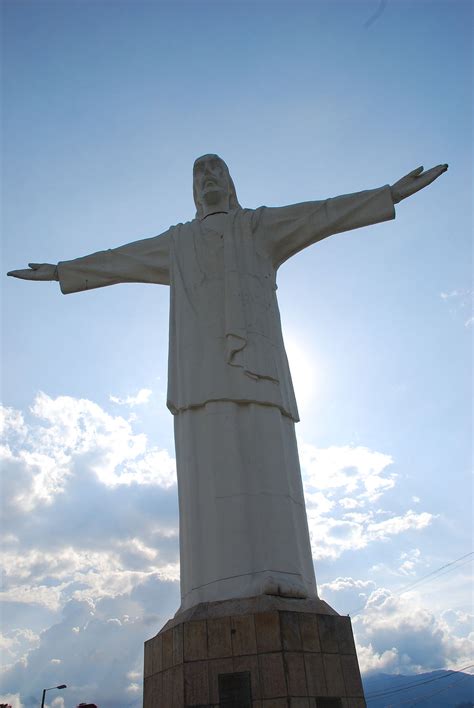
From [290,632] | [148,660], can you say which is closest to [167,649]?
[148,660]

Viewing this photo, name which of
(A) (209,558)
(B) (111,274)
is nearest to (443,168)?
(B) (111,274)

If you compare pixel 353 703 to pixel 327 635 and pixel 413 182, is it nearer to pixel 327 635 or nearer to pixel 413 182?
pixel 327 635

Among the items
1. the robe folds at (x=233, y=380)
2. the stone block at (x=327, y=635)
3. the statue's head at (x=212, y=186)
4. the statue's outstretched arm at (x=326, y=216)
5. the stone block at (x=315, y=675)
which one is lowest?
→ the stone block at (x=315, y=675)

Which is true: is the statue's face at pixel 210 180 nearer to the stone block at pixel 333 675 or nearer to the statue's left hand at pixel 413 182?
the statue's left hand at pixel 413 182

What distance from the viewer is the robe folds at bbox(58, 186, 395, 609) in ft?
22.2

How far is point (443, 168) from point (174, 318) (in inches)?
165

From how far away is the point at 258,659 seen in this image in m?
5.69

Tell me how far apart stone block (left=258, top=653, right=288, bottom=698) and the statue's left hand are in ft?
20.2

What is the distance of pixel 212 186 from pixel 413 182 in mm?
2972

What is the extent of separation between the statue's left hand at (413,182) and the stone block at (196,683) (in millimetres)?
6435

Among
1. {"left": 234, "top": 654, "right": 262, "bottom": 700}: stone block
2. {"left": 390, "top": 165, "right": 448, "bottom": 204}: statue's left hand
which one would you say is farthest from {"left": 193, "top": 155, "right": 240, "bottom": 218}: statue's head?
{"left": 234, "top": 654, "right": 262, "bottom": 700}: stone block

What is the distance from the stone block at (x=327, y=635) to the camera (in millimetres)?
5984

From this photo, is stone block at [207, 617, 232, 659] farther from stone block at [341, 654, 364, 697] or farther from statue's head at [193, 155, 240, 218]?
statue's head at [193, 155, 240, 218]

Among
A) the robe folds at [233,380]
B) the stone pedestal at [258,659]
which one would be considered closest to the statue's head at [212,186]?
the robe folds at [233,380]
